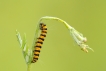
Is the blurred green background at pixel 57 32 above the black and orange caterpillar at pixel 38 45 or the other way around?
above

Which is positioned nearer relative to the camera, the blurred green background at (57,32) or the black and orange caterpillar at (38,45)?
the black and orange caterpillar at (38,45)

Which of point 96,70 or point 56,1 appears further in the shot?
point 56,1

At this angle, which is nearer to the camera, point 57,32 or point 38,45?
point 38,45

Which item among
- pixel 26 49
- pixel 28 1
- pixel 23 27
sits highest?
pixel 28 1

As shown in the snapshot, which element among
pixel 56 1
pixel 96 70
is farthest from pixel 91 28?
pixel 96 70

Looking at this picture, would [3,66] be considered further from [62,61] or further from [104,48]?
[104,48]

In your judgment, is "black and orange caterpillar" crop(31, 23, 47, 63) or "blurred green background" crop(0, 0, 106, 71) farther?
"blurred green background" crop(0, 0, 106, 71)

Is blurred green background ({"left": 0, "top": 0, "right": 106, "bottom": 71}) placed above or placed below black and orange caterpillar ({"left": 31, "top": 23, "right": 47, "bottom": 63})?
above

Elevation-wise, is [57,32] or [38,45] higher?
[57,32]
